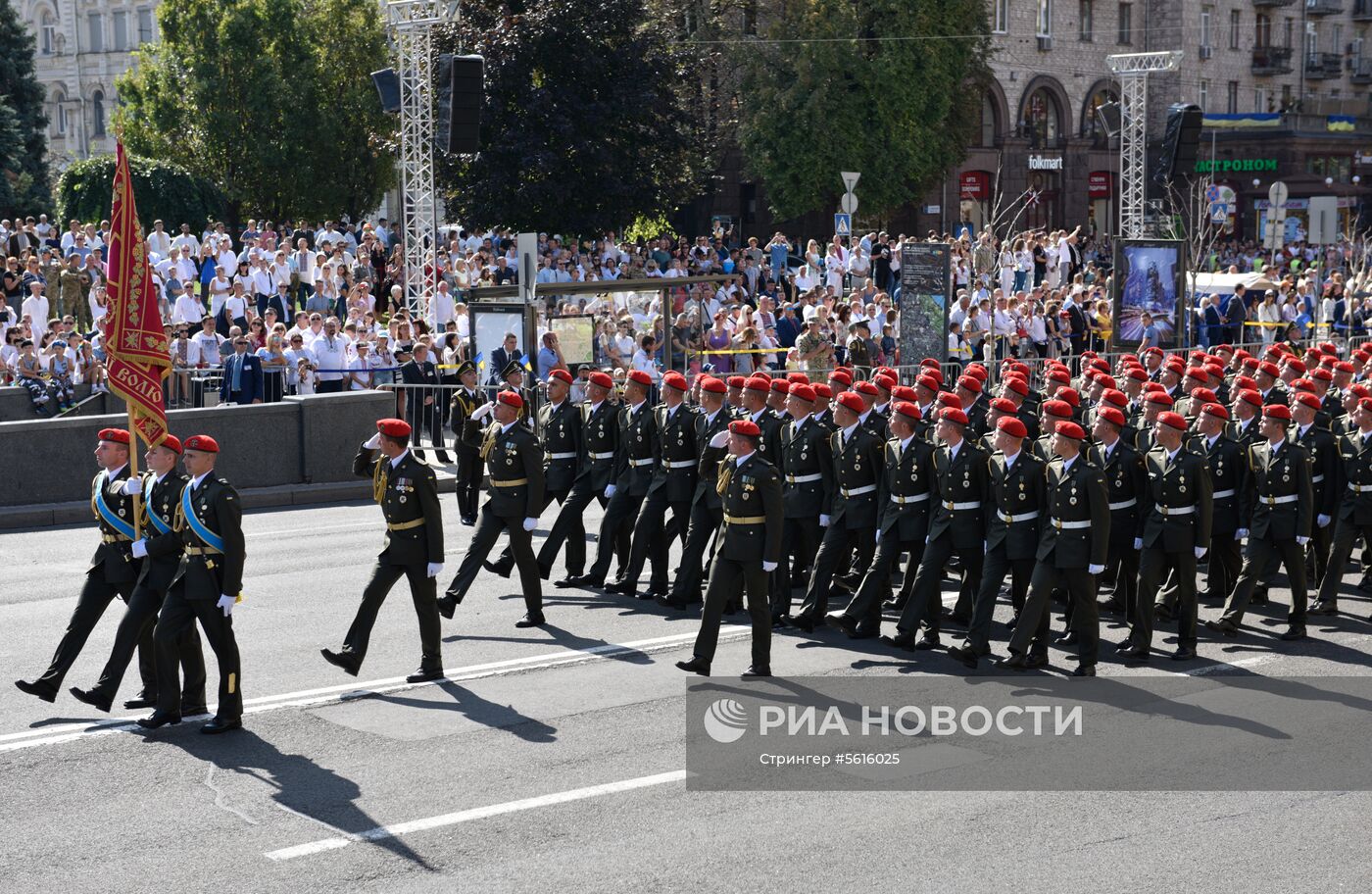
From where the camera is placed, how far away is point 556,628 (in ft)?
42.5

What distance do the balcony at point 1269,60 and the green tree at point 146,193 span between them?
163 feet

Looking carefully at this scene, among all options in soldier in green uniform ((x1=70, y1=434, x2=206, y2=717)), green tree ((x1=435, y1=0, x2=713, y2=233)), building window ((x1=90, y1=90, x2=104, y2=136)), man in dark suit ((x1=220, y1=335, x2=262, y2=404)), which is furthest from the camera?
building window ((x1=90, y1=90, x2=104, y2=136))

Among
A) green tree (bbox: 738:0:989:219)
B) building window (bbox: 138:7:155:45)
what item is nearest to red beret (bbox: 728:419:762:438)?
green tree (bbox: 738:0:989:219)

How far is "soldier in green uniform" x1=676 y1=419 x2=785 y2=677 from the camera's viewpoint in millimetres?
11156

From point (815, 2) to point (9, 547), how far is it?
115 feet

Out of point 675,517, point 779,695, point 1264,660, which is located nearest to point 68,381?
point 675,517

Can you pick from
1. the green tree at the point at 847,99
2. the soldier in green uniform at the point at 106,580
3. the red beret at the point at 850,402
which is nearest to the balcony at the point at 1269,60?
the green tree at the point at 847,99

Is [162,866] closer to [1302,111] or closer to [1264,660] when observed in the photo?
[1264,660]

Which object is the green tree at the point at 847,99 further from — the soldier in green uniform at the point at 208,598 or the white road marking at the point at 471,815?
the white road marking at the point at 471,815

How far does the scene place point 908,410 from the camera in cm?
1244

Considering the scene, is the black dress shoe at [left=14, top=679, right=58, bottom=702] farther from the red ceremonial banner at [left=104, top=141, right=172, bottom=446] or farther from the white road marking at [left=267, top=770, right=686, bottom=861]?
the white road marking at [left=267, top=770, right=686, bottom=861]

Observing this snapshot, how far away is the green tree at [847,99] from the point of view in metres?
48.1

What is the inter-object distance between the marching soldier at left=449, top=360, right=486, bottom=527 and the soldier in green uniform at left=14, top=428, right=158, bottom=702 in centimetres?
588

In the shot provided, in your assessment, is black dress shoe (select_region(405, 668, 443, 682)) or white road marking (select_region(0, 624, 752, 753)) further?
black dress shoe (select_region(405, 668, 443, 682))
